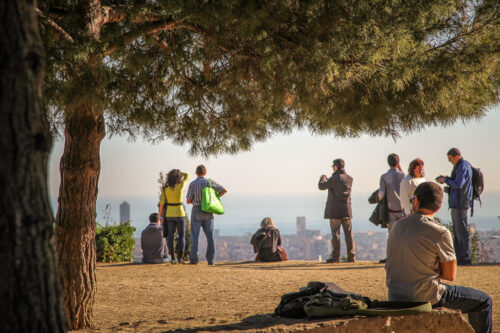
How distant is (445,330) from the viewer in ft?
14.3

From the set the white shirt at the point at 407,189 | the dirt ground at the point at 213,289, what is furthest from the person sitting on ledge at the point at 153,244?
the white shirt at the point at 407,189

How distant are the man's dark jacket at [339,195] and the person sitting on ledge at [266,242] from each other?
152 cm

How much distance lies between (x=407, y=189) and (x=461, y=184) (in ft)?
3.09

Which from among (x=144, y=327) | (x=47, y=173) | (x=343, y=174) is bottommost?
(x=144, y=327)

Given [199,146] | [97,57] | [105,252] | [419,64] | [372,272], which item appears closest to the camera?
[97,57]

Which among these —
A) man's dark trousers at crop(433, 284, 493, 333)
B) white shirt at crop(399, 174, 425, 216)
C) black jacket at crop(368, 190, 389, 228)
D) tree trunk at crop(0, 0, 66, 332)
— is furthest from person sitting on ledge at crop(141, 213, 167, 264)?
tree trunk at crop(0, 0, 66, 332)

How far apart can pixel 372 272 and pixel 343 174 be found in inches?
92.3

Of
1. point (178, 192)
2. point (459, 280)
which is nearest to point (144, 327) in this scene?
point (459, 280)

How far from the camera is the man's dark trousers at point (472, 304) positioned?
4.50m

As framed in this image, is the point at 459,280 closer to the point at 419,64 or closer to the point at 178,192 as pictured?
the point at 419,64

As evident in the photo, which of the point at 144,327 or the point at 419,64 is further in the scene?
the point at 144,327

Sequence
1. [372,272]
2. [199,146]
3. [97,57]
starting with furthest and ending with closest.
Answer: [372,272]
[199,146]
[97,57]

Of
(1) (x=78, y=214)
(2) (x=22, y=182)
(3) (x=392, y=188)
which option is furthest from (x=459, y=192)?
(2) (x=22, y=182)

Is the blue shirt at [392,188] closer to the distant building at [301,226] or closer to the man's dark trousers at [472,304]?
the man's dark trousers at [472,304]
